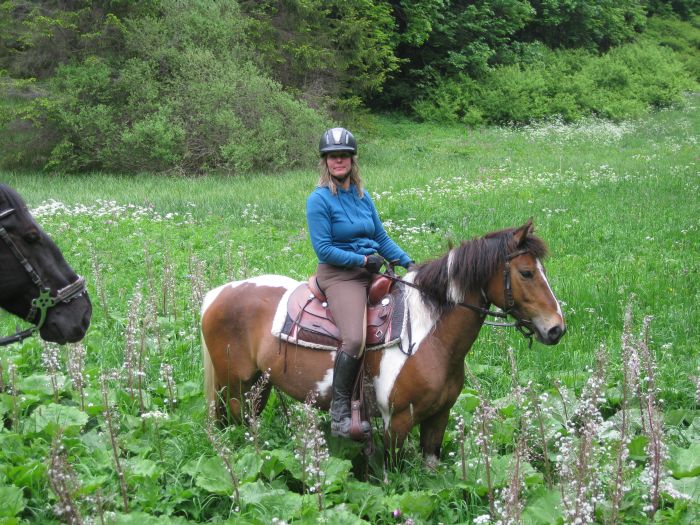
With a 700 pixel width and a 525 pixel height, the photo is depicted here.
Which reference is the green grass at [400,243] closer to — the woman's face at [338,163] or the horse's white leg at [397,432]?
the horse's white leg at [397,432]

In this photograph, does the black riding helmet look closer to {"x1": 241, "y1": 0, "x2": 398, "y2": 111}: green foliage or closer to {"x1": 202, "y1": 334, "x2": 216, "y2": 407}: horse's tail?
{"x1": 202, "y1": 334, "x2": 216, "y2": 407}: horse's tail

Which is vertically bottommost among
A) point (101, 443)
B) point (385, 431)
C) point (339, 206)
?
point (101, 443)

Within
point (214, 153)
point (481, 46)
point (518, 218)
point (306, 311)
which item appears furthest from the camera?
point (481, 46)

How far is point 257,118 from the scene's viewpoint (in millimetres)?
21891

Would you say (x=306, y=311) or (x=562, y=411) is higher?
(x=306, y=311)

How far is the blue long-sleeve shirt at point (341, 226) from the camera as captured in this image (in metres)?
4.56

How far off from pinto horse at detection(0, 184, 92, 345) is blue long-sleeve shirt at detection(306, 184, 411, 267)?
5.20 ft

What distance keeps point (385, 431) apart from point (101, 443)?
2.01 metres

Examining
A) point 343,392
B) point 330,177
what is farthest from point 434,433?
point 330,177

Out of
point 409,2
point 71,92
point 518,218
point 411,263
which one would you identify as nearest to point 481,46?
point 409,2

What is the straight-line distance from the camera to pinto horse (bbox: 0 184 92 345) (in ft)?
11.9

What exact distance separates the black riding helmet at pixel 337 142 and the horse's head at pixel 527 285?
128cm

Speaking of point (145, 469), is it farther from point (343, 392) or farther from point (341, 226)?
point (341, 226)

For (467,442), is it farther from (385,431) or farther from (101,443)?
(101,443)
